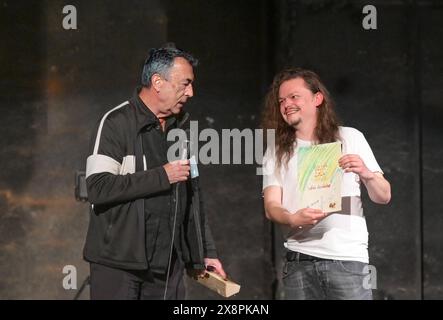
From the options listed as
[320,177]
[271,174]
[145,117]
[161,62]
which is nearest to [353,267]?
[320,177]

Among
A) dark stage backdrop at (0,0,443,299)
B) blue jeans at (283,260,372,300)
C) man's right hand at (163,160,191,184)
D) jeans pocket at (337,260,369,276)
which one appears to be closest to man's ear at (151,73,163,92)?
man's right hand at (163,160,191,184)

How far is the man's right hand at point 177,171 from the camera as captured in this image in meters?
3.19

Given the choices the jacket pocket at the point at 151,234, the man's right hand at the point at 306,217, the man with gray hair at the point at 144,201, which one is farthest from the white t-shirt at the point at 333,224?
the jacket pocket at the point at 151,234

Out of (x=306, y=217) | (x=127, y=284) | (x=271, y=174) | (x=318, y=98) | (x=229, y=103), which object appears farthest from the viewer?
(x=229, y=103)

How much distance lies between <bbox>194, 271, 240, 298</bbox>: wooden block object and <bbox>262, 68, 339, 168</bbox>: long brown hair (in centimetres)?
54

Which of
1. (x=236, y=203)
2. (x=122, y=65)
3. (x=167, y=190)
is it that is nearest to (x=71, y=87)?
(x=122, y=65)

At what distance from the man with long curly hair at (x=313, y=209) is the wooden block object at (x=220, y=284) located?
0.73ft

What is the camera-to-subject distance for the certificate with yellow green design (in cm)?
320

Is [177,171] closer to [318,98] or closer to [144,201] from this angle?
[144,201]

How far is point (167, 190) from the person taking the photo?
10.6ft

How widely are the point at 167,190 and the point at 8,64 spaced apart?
1.71 metres

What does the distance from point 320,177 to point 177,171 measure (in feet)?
1.95

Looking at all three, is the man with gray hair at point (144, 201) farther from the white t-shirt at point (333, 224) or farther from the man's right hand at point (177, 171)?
the white t-shirt at point (333, 224)

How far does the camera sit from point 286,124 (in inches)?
135
